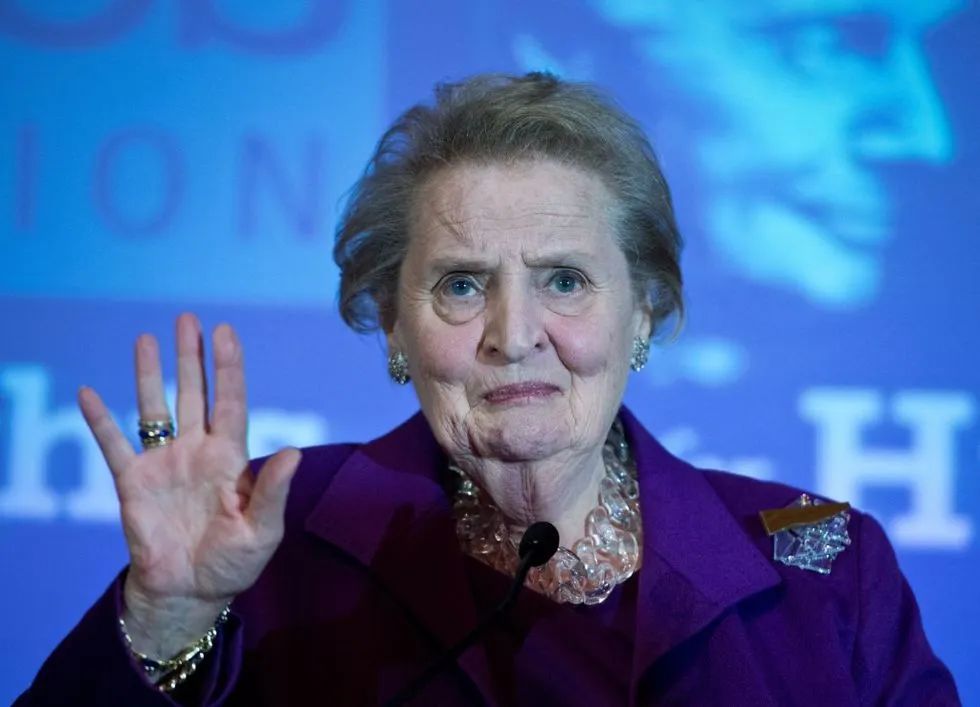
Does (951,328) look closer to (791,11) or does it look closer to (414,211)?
(791,11)

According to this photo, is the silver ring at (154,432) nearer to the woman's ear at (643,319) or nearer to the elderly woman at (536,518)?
the elderly woman at (536,518)

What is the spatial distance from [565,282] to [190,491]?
2.12 feet

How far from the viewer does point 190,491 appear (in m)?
1.52

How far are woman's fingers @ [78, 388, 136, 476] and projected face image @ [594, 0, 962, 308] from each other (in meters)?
1.59

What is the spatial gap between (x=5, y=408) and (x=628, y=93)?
58.8 inches

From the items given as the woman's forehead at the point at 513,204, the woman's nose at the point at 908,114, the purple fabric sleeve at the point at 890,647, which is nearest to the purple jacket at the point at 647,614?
the purple fabric sleeve at the point at 890,647

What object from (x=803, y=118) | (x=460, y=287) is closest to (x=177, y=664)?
(x=460, y=287)

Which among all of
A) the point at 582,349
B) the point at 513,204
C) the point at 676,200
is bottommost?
the point at 582,349

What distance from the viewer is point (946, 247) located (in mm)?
2713

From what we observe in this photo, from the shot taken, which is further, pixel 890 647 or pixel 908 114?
pixel 908 114

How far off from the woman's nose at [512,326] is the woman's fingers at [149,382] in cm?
49

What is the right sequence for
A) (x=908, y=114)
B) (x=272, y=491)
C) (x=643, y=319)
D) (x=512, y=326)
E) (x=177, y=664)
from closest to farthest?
(x=272, y=491), (x=177, y=664), (x=512, y=326), (x=643, y=319), (x=908, y=114)

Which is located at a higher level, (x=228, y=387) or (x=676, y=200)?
(x=676, y=200)

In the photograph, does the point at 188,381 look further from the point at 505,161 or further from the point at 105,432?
the point at 505,161
